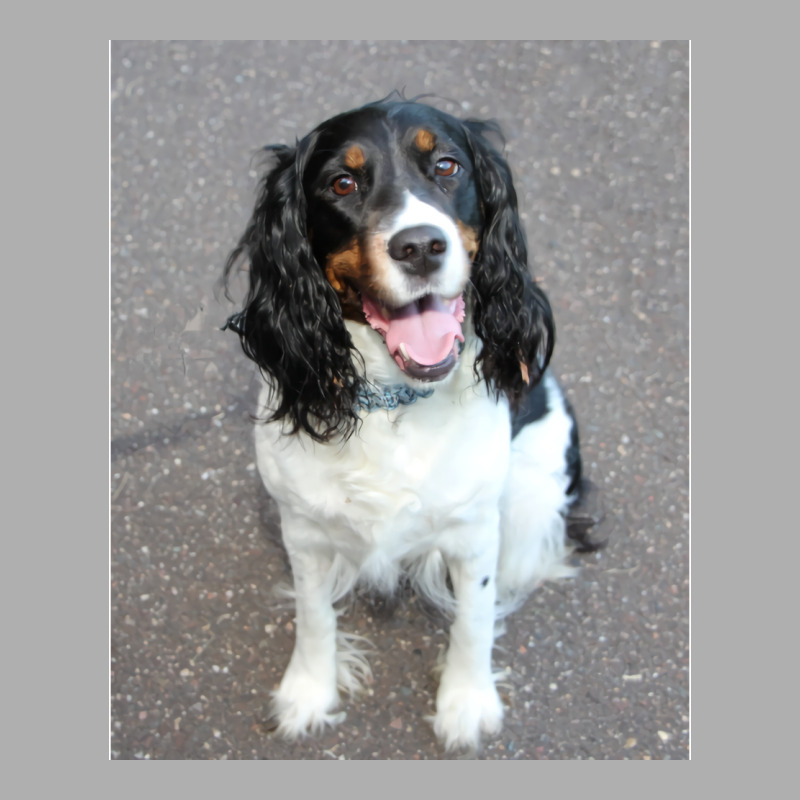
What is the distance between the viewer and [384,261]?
1.96m

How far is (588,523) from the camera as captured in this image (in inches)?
130

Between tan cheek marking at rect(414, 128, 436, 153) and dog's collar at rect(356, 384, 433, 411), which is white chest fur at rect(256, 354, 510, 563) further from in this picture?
tan cheek marking at rect(414, 128, 436, 153)

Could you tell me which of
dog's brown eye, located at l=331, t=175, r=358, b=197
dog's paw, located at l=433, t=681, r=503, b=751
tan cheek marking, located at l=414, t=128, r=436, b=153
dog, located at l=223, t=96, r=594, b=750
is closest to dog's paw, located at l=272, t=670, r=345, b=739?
dog, located at l=223, t=96, r=594, b=750

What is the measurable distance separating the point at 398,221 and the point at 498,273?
42 centimetres

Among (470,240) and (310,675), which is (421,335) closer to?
(470,240)

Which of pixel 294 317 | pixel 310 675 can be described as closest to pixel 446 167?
pixel 294 317

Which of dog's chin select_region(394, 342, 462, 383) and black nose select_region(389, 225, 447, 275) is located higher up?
black nose select_region(389, 225, 447, 275)

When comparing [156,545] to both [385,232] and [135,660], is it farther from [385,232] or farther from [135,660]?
[385,232]

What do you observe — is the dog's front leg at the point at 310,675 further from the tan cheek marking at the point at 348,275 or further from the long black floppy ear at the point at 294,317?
the tan cheek marking at the point at 348,275

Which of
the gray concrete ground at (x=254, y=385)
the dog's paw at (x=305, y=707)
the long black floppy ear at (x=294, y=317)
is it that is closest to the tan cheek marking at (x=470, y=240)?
the long black floppy ear at (x=294, y=317)

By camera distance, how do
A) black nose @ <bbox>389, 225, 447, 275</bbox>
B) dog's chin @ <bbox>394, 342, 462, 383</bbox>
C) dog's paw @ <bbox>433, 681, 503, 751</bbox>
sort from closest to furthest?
black nose @ <bbox>389, 225, 447, 275</bbox>
dog's chin @ <bbox>394, 342, 462, 383</bbox>
dog's paw @ <bbox>433, 681, 503, 751</bbox>

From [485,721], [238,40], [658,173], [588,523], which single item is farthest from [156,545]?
[658,173]

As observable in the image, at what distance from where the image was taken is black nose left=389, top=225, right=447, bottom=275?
1912 mm

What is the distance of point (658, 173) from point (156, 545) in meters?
2.67
